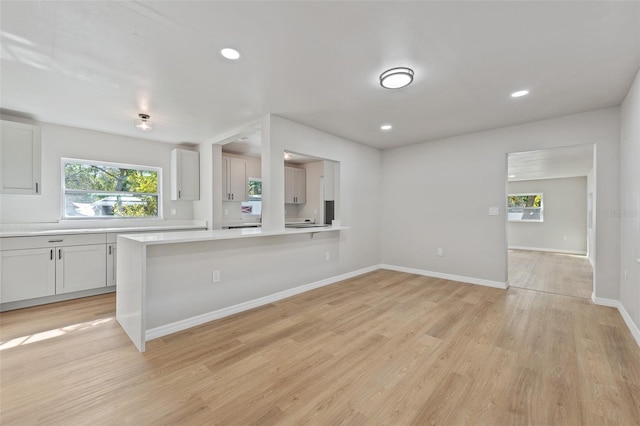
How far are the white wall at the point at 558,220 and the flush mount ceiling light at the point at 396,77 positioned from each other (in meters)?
7.11

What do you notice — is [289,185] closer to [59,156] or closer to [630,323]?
[59,156]

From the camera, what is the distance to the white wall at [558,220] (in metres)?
7.69

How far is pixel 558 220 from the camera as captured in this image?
26.3 feet

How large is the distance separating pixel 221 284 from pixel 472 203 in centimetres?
401

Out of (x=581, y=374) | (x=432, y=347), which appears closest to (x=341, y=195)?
(x=432, y=347)

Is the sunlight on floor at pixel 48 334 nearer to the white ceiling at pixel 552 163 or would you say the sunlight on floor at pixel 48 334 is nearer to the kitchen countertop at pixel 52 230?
the kitchen countertop at pixel 52 230

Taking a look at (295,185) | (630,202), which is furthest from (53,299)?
(630,202)

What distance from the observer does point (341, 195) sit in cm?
459

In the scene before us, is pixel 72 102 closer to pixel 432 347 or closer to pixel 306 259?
pixel 306 259

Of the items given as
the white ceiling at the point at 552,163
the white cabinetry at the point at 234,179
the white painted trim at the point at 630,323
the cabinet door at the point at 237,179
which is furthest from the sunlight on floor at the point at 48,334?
the white ceiling at the point at 552,163

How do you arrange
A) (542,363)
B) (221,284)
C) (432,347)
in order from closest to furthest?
(542,363) → (432,347) → (221,284)

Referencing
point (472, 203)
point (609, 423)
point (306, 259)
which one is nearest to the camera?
point (609, 423)

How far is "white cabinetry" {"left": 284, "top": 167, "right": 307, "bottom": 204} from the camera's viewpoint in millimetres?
6664

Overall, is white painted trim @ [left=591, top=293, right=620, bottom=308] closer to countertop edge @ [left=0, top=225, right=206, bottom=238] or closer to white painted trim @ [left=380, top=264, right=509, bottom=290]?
white painted trim @ [left=380, top=264, right=509, bottom=290]
